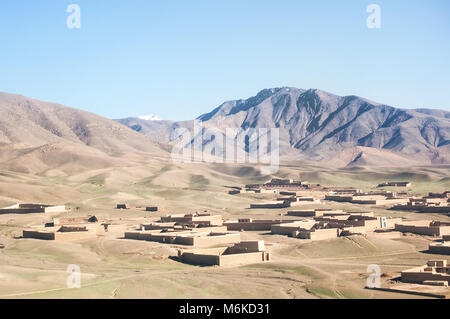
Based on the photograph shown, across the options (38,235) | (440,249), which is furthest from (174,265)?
(440,249)

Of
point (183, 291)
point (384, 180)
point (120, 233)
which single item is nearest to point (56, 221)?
point (120, 233)

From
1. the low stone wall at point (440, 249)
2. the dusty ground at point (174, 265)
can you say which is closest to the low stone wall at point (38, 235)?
the dusty ground at point (174, 265)

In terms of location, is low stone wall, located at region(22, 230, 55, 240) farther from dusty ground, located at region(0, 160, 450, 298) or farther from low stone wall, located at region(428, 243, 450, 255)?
low stone wall, located at region(428, 243, 450, 255)

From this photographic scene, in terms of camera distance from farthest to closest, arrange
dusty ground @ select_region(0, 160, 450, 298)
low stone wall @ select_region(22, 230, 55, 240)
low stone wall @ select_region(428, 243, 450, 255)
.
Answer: low stone wall @ select_region(22, 230, 55, 240), low stone wall @ select_region(428, 243, 450, 255), dusty ground @ select_region(0, 160, 450, 298)

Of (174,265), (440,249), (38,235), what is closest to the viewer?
(174,265)

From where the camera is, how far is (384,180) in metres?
169

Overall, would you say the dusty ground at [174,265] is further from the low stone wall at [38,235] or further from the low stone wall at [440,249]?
the low stone wall at [38,235]

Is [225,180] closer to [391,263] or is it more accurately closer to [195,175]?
[195,175]

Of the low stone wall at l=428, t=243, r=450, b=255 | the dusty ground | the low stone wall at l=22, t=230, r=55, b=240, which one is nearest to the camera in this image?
the dusty ground

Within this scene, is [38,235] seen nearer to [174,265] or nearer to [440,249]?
[174,265]

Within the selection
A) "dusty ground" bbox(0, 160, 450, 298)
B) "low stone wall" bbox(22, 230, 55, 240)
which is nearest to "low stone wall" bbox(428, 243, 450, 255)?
"dusty ground" bbox(0, 160, 450, 298)

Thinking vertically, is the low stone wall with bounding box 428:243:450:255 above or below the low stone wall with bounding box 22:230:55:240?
below

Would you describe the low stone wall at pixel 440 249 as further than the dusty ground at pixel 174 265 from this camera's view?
Yes
